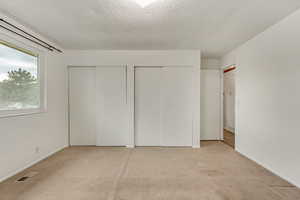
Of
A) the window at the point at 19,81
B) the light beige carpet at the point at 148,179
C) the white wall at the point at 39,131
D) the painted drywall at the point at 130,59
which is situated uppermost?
the painted drywall at the point at 130,59

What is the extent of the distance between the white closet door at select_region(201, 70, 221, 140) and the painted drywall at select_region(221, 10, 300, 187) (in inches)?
47.9

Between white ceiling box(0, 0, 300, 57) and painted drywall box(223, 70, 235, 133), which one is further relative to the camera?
painted drywall box(223, 70, 235, 133)

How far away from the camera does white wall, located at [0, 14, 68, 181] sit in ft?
8.53

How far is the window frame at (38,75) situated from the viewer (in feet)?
8.50

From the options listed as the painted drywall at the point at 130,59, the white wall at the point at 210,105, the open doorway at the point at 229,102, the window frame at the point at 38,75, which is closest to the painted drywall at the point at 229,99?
the open doorway at the point at 229,102

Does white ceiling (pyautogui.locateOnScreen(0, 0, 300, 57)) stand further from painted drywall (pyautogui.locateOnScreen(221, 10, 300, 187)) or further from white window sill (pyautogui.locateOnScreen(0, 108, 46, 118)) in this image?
white window sill (pyautogui.locateOnScreen(0, 108, 46, 118))

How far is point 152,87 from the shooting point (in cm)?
442

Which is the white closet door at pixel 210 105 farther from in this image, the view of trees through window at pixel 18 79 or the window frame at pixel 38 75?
the view of trees through window at pixel 18 79

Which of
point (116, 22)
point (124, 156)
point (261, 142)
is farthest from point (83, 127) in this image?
point (261, 142)

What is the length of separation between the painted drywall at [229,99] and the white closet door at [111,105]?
123 inches

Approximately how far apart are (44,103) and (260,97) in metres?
4.35

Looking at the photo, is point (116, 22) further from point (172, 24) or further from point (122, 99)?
point (122, 99)

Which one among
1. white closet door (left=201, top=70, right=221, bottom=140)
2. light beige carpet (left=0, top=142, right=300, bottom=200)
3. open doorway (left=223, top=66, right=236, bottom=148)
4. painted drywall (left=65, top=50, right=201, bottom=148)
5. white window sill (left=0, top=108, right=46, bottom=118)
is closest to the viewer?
light beige carpet (left=0, top=142, right=300, bottom=200)

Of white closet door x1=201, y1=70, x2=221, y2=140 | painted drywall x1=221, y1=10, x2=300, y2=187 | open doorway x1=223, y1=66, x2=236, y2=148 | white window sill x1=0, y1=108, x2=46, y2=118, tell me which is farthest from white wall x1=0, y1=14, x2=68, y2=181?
open doorway x1=223, y1=66, x2=236, y2=148
